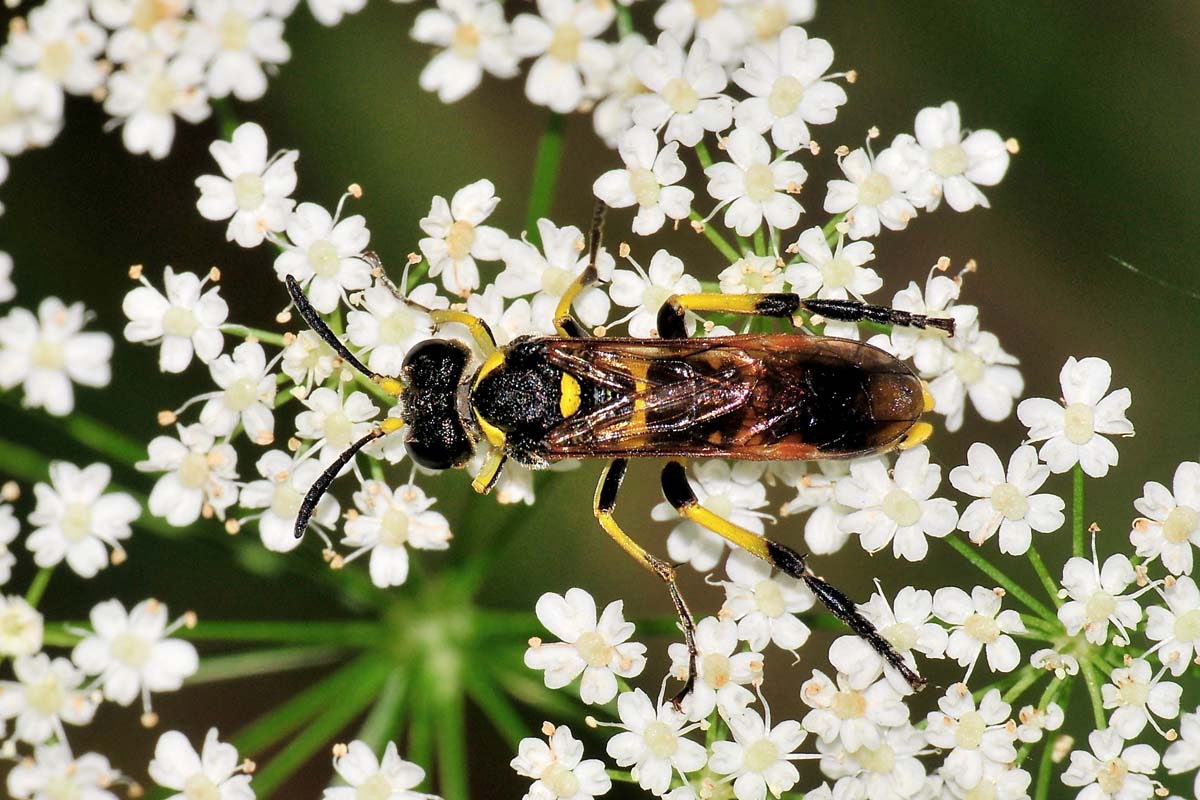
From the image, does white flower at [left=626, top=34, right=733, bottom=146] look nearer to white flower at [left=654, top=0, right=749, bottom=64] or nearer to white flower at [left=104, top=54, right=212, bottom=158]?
white flower at [left=654, top=0, right=749, bottom=64]

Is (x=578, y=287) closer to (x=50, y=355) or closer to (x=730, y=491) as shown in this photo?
(x=730, y=491)

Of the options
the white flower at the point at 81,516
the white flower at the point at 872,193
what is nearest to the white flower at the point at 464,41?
the white flower at the point at 872,193

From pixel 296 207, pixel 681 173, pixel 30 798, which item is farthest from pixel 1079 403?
pixel 30 798

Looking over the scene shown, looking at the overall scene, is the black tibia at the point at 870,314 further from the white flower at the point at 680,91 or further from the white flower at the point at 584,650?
the white flower at the point at 584,650

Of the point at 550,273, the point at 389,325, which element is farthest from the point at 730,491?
the point at 389,325

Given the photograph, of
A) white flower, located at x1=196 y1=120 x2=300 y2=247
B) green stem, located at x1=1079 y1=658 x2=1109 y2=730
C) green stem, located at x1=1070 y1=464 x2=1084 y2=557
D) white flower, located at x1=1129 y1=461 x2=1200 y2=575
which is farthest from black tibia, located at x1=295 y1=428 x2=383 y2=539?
white flower, located at x1=1129 y1=461 x2=1200 y2=575

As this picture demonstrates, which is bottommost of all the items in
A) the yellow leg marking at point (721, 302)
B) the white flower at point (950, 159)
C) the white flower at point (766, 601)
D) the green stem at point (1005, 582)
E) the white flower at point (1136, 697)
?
the white flower at point (766, 601)
